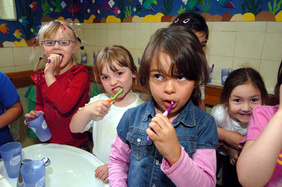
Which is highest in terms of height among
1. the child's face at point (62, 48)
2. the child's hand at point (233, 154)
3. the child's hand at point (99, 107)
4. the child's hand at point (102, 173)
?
the child's face at point (62, 48)

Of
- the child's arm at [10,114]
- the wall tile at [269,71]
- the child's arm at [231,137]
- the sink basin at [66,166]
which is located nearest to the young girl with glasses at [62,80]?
the child's arm at [10,114]

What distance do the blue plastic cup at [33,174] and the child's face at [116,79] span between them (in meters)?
0.47

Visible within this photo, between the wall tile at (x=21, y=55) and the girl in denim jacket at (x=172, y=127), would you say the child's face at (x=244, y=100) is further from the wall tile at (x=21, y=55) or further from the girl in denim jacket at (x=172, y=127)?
the wall tile at (x=21, y=55)

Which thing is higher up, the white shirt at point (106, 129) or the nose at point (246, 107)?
the nose at point (246, 107)

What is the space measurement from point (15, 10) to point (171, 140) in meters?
2.50

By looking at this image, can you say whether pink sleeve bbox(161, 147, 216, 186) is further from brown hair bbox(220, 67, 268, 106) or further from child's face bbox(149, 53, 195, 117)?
brown hair bbox(220, 67, 268, 106)

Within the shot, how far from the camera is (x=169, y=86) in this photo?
62cm

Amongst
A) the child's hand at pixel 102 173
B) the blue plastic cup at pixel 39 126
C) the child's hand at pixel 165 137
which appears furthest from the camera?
the blue plastic cup at pixel 39 126

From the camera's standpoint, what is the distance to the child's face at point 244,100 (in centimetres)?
118

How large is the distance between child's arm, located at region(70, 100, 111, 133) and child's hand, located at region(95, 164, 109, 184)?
0.86 feet

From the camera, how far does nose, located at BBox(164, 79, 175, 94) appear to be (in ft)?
2.02

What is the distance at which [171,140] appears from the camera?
548 millimetres

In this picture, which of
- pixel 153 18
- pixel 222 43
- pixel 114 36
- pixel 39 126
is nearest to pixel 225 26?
pixel 222 43

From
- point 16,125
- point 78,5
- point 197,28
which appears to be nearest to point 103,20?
point 78,5
